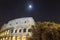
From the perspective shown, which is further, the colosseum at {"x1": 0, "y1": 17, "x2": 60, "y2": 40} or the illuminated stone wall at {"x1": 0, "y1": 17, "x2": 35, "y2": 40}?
the illuminated stone wall at {"x1": 0, "y1": 17, "x2": 35, "y2": 40}

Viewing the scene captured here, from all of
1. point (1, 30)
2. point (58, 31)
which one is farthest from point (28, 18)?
point (58, 31)

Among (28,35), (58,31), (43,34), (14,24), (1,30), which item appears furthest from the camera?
(1,30)

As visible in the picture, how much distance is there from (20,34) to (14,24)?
14.8 feet

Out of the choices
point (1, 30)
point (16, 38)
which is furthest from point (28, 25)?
point (1, 30)

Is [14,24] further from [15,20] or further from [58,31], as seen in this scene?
[58,31]

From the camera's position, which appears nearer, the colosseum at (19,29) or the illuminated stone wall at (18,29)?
the colosseum at (19,29)

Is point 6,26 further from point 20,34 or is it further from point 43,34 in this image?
point 43,34


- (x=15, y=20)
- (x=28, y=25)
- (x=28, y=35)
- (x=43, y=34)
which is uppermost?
(x=15, y=20)

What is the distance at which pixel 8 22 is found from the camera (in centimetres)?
→ 4497

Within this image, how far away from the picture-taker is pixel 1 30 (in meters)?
46.3

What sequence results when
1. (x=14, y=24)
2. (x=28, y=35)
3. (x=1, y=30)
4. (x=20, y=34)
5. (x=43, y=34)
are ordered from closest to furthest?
(x=43, y=34)
(x=28, y=35)
(x=20, y=34)
(x=14, y=24)
(x=1, y=30)

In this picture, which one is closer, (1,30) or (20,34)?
(20,34)

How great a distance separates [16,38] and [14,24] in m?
4.99

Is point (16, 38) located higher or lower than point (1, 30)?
lower
